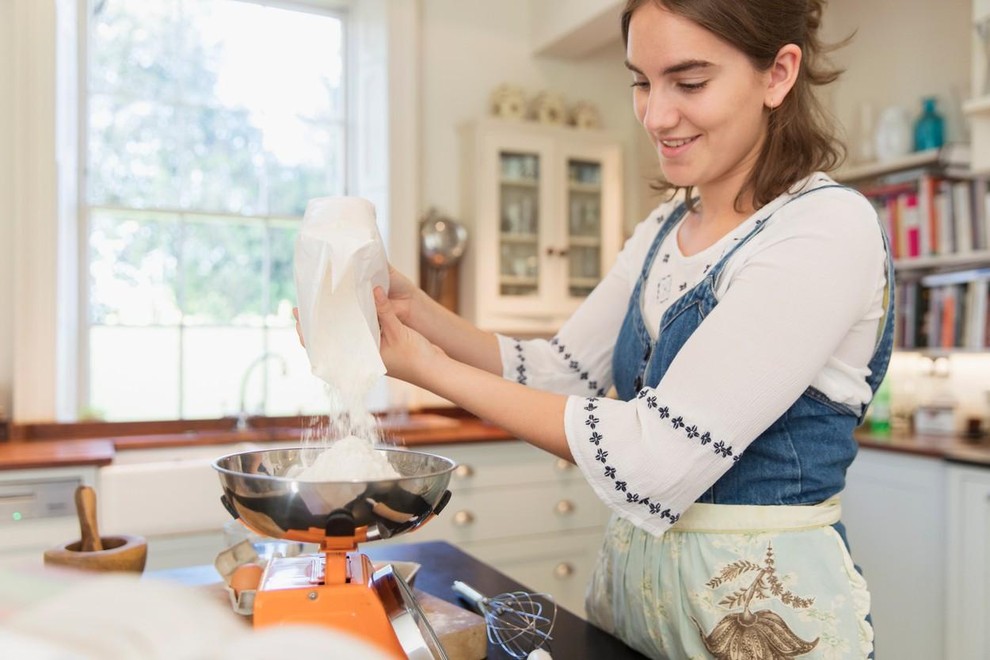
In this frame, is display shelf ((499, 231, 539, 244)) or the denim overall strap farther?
display shelf ((499, 231, 539, 244))

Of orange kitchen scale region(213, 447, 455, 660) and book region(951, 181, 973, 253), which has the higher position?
book region(951, 181, 973, 253)

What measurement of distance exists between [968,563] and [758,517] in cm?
192

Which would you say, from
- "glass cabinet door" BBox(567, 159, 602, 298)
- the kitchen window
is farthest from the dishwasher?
"glass cabinet door" BBox(567, 159, 602, 298)

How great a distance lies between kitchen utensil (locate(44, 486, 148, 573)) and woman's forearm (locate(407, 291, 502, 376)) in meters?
0.54

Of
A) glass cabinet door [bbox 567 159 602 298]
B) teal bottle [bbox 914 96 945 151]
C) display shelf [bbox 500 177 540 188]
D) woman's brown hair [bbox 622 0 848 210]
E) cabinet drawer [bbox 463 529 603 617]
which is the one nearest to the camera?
woman's brown hair [bbox 622 0 848 210]

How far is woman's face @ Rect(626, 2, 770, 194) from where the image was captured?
110 centimetres

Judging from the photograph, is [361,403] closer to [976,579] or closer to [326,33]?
[976,579]

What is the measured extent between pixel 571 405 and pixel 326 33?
11.2 feet

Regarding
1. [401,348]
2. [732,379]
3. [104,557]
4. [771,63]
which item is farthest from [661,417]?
[104,557]

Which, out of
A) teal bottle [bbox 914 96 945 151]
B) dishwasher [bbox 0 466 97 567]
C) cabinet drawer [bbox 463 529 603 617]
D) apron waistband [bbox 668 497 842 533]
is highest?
teal bottle [bbox 914 96 945 151]

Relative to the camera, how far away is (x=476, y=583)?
4.60 feet

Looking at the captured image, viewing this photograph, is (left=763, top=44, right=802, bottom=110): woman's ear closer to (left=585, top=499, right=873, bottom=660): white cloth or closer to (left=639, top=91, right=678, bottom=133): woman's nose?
(left=639, top=91, right=678, bottom=133): woman's nose

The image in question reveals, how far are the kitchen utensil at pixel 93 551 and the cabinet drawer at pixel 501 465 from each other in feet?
6.06

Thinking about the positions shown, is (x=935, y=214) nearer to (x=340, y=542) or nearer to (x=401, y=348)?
(x=401, y=348)
